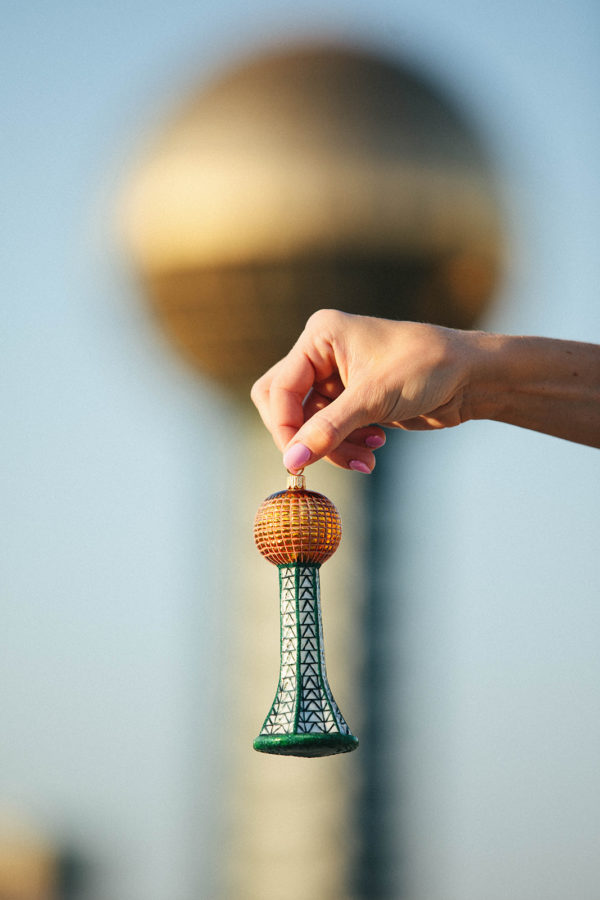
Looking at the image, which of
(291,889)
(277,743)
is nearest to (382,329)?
(277,743)

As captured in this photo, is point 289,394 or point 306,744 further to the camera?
point 289,394

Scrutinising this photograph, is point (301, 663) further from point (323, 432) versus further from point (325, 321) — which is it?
point (325, 321)

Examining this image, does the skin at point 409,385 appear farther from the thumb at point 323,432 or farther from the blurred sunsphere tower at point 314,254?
the blurred sunsphere tower at point 314,254

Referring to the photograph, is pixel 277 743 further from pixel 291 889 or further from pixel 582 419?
pixel 291 889

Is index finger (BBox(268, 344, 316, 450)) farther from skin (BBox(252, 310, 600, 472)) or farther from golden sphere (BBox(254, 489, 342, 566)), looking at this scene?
golden sphere (BBox(254, 489, 342, 566))

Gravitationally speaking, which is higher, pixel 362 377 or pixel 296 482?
pixel 362 377

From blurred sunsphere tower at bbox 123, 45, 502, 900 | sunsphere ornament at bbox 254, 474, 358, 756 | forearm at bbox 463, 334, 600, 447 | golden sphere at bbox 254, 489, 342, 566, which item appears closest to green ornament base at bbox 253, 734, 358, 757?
sunsphere ornament at bbox 254, 474, 358, 756

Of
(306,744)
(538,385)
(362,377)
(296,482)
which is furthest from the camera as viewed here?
(538,385)

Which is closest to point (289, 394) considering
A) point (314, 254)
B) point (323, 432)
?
point (323, 432)

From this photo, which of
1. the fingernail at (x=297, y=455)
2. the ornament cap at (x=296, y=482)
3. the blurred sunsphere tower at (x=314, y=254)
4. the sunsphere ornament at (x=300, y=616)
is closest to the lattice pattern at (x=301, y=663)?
the sunsphere ornament at (x=300, y=616)
